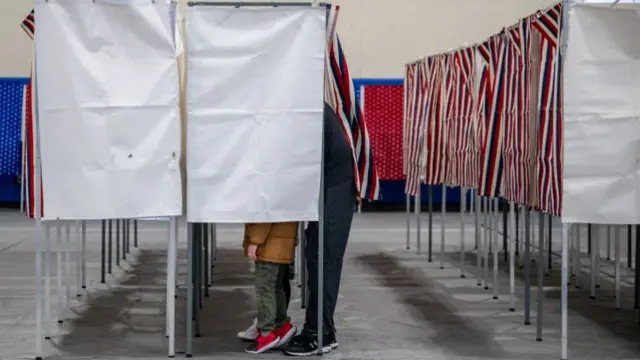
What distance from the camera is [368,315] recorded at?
25.8 ft

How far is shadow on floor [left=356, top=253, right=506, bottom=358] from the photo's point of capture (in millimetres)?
6699

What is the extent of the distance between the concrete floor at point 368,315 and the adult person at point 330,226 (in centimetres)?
19

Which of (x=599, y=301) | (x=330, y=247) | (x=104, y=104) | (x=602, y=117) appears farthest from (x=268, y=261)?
(x=599, y=301)

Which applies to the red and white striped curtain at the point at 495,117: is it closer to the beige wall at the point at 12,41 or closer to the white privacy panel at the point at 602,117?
the white privacy panel at the point at 602,117

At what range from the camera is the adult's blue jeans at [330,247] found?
6387 millimetres

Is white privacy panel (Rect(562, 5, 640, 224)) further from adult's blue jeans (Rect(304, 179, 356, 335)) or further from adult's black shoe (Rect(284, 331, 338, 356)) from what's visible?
adult's black shoe (Rect(284, 331, 338, 356))

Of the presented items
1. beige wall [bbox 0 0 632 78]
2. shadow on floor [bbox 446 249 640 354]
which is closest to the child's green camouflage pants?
shadow on floor [bbox 446 249 640 354]

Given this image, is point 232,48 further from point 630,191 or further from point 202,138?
point 630,191

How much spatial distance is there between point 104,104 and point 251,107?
0.87 meters

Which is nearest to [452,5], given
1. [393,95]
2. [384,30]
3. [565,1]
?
[384,30]

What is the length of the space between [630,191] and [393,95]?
1097 centimetres

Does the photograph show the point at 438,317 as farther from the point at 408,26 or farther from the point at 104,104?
the point at 408,26

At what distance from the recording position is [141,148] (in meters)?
6.05

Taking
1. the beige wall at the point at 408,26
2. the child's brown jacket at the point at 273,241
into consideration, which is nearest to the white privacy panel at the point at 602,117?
the child's brown jacket at the point at 273,241
